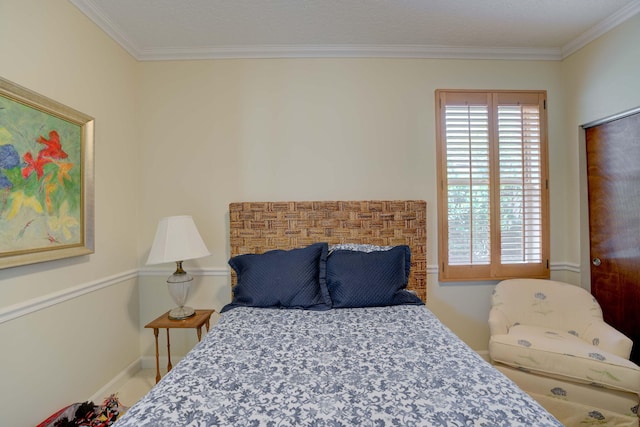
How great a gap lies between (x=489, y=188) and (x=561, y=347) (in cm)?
131

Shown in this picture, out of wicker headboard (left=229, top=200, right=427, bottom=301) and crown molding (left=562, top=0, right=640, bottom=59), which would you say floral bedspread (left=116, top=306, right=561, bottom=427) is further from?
crown molding (left=562, top=0, right=640, bottom=59)

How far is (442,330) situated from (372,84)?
205 centimetres

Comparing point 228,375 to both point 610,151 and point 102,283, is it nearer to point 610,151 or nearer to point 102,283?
point 102,283

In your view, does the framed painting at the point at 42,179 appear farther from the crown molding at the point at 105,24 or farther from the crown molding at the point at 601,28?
the crown molding at the point at 601,28

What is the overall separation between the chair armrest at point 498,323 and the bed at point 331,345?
0.55 meters

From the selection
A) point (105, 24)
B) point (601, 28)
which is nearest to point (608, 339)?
point (601, 28)

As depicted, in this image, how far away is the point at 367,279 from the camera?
2.17 metres

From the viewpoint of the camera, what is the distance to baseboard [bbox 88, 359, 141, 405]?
7.18 ft

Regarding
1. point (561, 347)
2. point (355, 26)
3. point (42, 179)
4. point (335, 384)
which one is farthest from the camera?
point (355, 26)

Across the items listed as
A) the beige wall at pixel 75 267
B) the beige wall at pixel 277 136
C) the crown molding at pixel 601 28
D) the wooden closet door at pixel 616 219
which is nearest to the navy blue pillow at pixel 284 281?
the beige wall at pixel 277 136

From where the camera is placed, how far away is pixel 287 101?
2.72m

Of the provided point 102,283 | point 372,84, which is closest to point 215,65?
point 372,84

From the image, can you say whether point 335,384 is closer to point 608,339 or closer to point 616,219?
point 608,339

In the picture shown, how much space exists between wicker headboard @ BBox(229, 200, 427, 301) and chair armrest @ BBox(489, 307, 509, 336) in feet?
1.82
